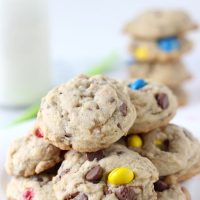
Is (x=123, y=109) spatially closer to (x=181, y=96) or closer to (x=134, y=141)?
(x=134, y=141)

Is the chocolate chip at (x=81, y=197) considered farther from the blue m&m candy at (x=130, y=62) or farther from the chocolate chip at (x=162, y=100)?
the blue m&m candy at (x=130, y=62)

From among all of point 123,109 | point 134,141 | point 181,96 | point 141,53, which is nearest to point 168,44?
point 141,53

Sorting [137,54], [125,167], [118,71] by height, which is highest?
[125,167]

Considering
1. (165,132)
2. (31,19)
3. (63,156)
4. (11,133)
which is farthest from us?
(31,19)

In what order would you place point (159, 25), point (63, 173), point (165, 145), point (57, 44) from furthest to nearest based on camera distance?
point (57, 44) → point (159, 25) → point (165, 145) → point (63, 173)

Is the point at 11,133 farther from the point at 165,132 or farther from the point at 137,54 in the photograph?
the point at 137,54

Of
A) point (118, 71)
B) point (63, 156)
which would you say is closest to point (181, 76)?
point (118, 71)

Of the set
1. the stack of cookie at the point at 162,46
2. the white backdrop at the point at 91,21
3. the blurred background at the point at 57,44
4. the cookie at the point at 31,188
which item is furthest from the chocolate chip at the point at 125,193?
the white backdrop at the point at 91,21
